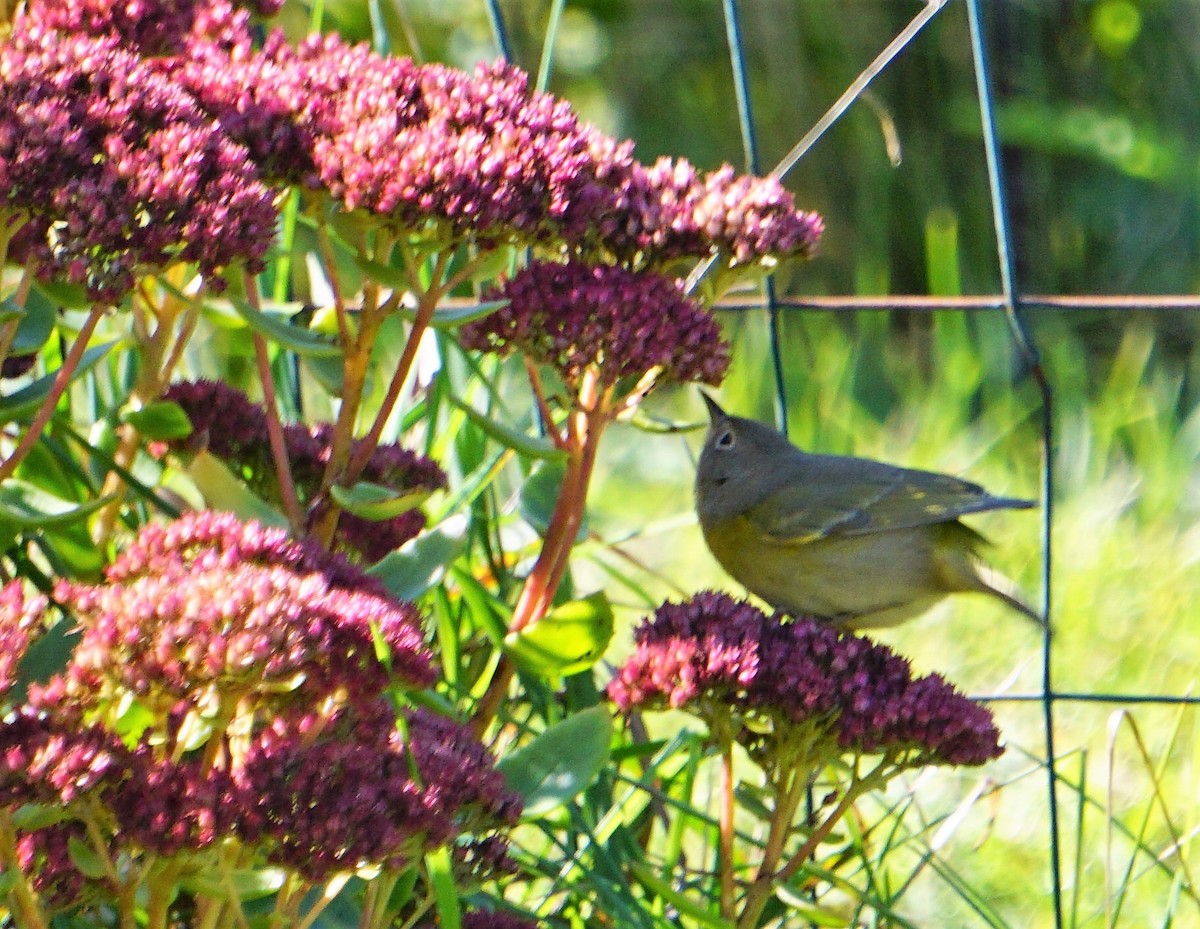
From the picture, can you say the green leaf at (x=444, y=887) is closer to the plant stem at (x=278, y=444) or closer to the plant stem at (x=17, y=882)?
the plant stem at (x=17, y=882)

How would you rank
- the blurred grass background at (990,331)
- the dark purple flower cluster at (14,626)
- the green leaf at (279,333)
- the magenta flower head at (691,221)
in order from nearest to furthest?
the dark purple flower cluster at (14,626)
the green leaf at (279,333)
the magenta flower head at (691,221)
the blurred grass background at (990,331)

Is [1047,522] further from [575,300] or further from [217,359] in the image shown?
[217,359]

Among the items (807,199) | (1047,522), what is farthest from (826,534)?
(807,199)

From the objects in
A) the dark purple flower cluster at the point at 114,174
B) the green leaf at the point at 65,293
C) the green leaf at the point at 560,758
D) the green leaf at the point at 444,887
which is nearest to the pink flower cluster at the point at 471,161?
the dark purple flower cluster at the point at 114,174

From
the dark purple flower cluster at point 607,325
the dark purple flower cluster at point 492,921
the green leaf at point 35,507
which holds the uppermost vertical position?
the dark purple flower cluster at point 607,325

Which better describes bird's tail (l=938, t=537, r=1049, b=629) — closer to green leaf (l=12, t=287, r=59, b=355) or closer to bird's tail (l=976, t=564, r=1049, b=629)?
bird's tail (l=976, t=564, r=1049, b=629)

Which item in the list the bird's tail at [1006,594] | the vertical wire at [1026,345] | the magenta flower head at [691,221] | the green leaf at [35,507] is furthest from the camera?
the bird's tail at [1006,594]

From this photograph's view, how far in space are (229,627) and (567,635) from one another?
0.58 meters

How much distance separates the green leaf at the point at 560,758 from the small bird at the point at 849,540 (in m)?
1.17

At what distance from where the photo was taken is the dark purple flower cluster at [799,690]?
193 centimetres

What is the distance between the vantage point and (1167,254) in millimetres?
6461

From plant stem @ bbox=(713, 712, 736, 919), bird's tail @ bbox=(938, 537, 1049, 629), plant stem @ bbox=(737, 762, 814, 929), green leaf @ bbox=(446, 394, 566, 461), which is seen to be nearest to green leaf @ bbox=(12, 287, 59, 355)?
green leaf @ bbox=(446, 394, 566, 461)

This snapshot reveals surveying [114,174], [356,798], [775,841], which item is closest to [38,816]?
[356,798]

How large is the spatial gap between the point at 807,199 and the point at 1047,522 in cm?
425
